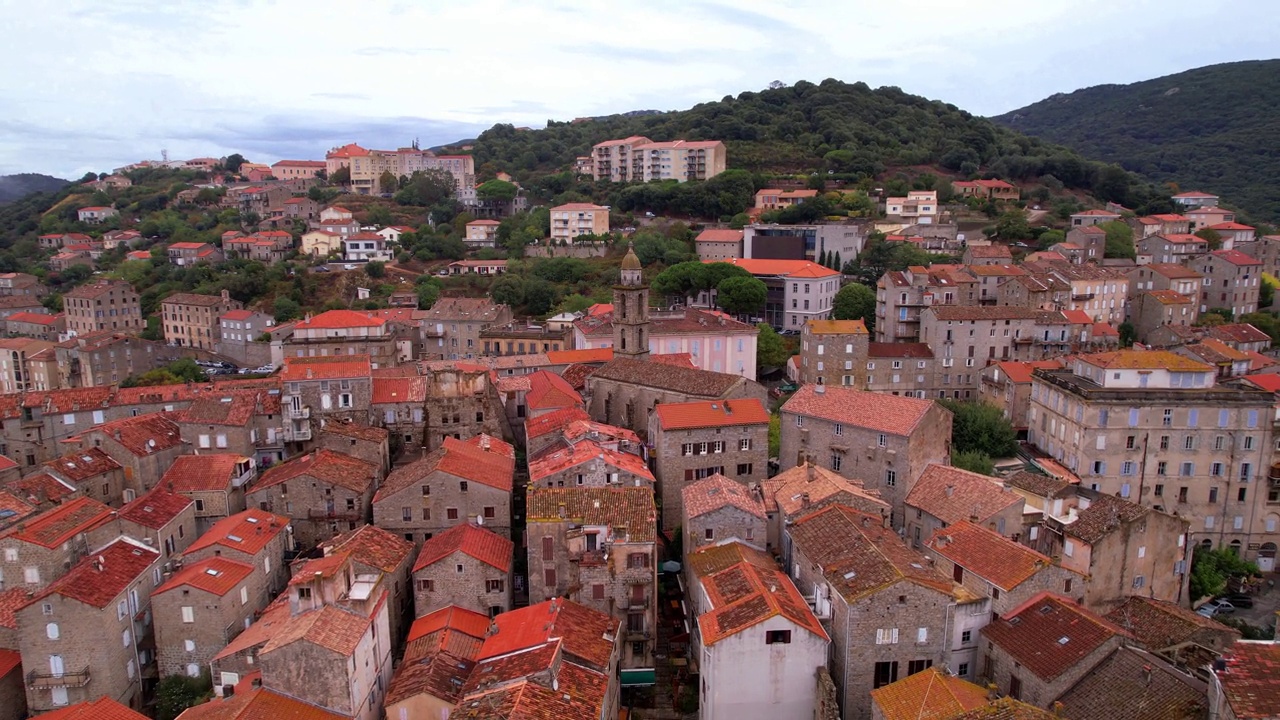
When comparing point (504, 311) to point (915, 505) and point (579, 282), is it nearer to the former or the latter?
point (579, 282)

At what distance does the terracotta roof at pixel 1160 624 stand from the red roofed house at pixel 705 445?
52.1ft

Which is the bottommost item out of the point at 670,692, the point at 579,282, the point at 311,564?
the point at 670,692

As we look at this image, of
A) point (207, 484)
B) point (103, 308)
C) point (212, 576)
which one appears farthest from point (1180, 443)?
point (103, 308)

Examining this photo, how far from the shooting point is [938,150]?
433ft

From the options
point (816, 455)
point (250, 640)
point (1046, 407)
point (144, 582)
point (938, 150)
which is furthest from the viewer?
point (938, 150)

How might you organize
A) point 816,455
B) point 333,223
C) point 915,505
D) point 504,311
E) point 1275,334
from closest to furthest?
point 915,505, point 816,455, point 1275,334, point 504,311, point 333,223

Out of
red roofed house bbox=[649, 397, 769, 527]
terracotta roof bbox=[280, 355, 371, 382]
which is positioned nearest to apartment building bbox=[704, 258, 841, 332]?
red roofed house bbox=[649, 397, 769, 527]

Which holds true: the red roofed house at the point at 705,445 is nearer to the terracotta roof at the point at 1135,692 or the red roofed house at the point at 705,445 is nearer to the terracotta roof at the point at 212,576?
the terracotta roof at the point at 1135,692

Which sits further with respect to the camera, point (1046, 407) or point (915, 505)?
point (1046, 407)

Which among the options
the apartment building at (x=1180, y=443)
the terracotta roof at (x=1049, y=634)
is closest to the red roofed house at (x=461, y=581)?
the terracotta roof at (x=1049, y=634)

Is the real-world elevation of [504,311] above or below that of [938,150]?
below

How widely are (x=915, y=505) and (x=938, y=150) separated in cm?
10918

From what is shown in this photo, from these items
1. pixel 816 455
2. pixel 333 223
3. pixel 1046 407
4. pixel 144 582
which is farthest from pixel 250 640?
pixel 333 223

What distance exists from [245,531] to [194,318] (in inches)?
2666
